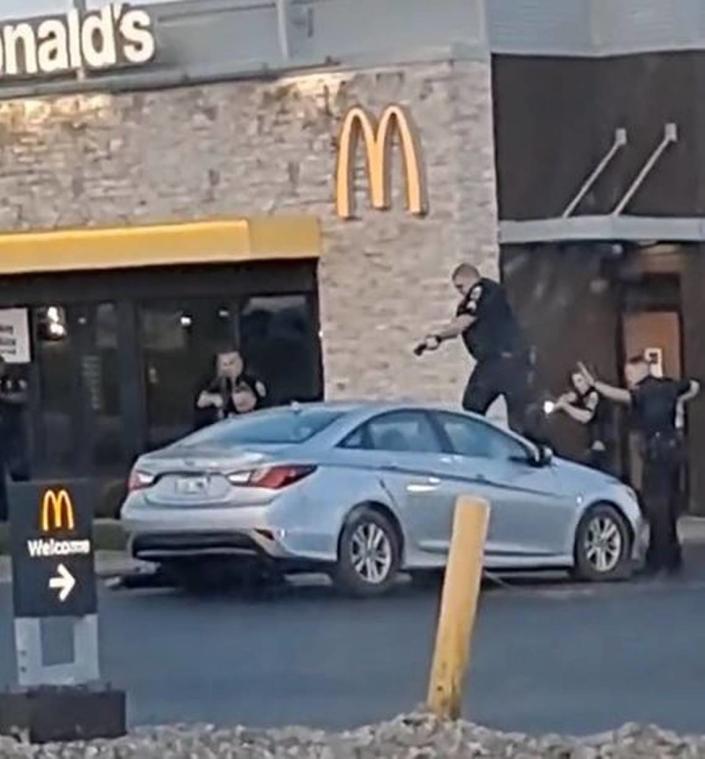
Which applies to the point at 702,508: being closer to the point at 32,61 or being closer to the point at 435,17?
the point at 435,17

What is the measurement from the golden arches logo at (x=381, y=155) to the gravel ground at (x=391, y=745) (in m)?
15.4

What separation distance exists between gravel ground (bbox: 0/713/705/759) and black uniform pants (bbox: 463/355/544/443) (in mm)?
13761

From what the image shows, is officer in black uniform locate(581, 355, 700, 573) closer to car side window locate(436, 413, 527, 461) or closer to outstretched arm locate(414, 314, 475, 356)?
car side window locate(436, 413, 527, 461)

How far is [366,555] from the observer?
19281 mm

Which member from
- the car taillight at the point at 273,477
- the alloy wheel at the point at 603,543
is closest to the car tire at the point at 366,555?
the car taillight at the point at 273,477

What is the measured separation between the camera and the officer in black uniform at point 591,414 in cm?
2441

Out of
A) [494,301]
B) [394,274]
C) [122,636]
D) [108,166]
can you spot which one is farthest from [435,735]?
[108,166]

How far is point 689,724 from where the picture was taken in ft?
39.0

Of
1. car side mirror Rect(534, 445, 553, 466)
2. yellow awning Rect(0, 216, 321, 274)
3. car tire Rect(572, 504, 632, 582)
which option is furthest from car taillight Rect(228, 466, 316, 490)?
yellow awning Rect(0, 216, 321, 274)

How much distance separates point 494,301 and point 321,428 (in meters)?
4.98

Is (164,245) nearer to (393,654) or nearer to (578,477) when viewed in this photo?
(578,477)

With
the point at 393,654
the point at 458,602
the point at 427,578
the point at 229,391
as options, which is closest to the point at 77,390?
the point at 229,391

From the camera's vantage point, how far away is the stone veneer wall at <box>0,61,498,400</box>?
25.6 meters

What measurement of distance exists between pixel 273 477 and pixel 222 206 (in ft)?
26.8
